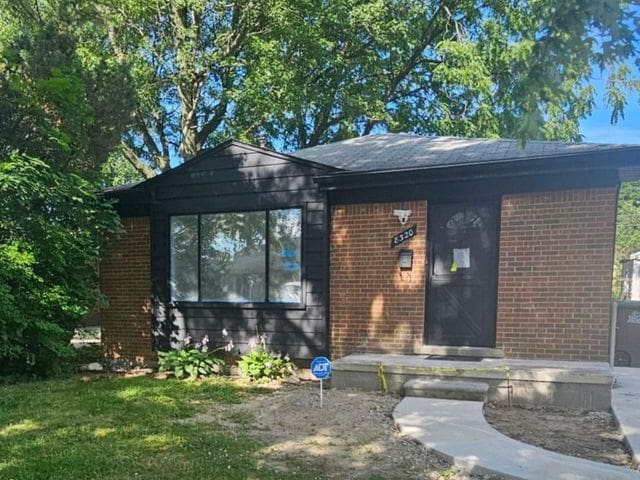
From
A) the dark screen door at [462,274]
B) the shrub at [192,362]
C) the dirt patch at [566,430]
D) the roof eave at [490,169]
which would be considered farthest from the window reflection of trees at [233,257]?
the dirt patch at [566,430]

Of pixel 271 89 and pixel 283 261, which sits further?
pixel 271 89

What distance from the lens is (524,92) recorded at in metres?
3.27

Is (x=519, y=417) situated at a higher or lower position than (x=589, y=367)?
lower

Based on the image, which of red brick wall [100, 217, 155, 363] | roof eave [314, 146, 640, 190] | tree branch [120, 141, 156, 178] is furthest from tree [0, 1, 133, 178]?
tree branch [120, 141, 156, 178]

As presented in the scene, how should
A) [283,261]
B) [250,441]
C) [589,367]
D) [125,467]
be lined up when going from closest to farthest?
1. [125,467]
2. [250,441]
3. [589,367]
4. [283,261]

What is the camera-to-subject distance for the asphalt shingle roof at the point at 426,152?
6.28 metres

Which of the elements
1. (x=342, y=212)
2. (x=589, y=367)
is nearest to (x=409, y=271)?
(x=342, y=212)

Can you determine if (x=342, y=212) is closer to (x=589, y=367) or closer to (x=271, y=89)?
(x=589, y=367)

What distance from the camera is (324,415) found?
4.93m

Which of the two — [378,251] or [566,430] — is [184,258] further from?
[566,430]

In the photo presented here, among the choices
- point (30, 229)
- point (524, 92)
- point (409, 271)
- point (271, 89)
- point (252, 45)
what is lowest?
point (409, 271)

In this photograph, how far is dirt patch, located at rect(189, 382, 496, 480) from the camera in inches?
139

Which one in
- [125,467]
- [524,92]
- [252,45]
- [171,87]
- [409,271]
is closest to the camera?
[524,92]

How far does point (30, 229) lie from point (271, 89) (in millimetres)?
8418
